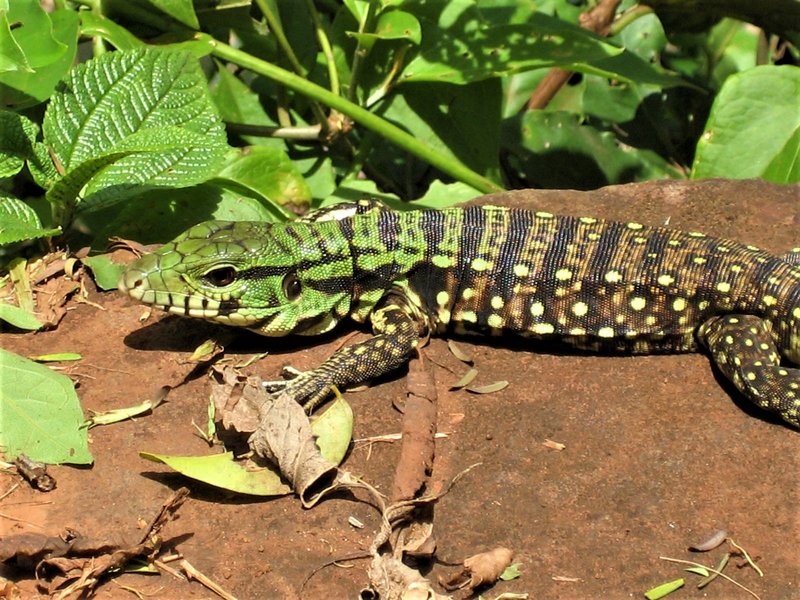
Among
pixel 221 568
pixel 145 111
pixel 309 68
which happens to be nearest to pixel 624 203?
pixel 309 68

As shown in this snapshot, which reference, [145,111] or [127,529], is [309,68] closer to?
[145,111]

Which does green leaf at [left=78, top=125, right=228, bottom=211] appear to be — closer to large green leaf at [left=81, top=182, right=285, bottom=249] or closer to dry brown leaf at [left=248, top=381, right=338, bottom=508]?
large green leaf at [left=81, top=182, right=285, bottom=249]

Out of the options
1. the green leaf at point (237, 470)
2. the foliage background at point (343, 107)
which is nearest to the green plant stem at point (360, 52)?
the foliage background at point (343, 107)

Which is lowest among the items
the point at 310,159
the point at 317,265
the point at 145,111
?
the point at 310,159

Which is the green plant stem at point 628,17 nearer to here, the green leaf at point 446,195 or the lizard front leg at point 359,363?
the green leaf at point 446,195

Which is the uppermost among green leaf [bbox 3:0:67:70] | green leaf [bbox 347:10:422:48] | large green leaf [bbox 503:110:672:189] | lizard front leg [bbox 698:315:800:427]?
green leaf [bbox 3:0:67:70]

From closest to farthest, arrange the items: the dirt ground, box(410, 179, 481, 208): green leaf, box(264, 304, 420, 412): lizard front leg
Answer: the dirt ground
box(264, 304, 420, 412): lizard front leg
box(410, 179, 481, 208): green leaf

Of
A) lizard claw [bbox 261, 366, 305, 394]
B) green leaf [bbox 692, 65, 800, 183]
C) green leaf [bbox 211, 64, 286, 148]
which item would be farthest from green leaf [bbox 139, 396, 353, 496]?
green leaf [bbox 692, 65, 800, 183]
